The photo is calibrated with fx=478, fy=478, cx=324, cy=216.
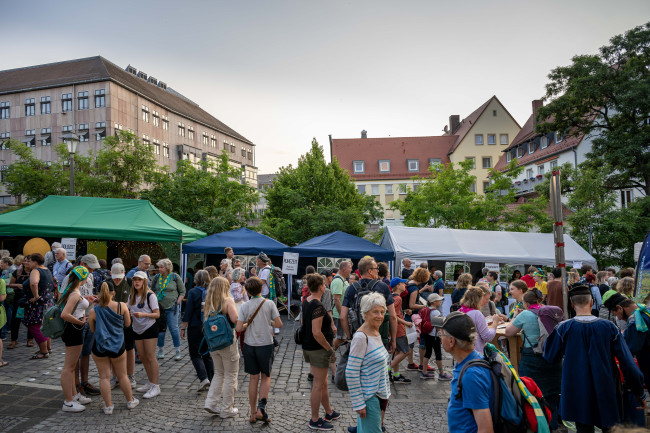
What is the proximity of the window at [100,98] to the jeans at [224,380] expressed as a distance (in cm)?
4402

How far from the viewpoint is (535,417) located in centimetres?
252

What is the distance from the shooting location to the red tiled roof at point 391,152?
59.0 metres

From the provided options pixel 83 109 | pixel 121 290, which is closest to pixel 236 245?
pixel 121 290

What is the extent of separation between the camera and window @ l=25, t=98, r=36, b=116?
46.7 metres

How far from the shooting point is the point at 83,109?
44562mm

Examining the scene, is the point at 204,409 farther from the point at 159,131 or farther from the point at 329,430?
the point at 159,131

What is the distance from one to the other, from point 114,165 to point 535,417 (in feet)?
95.0

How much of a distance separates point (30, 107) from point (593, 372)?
2138 inches

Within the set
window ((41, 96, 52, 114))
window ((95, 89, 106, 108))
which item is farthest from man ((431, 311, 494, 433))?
window ((41, 96, 52, 114))

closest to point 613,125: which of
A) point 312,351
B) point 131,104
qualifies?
point 312,351

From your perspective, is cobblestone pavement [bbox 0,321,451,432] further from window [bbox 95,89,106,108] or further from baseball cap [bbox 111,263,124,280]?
window [bbox 95,89,106,108]

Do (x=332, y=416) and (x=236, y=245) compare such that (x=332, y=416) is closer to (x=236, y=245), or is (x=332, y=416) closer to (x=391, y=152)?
(x=236, y=245)

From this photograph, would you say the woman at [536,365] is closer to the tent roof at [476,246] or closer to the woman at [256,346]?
the woman at [256,346]

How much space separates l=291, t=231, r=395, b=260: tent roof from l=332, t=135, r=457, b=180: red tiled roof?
43.3 meters
